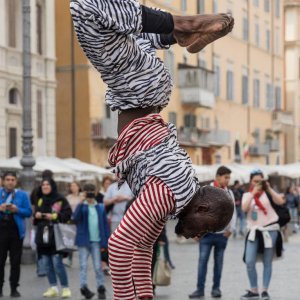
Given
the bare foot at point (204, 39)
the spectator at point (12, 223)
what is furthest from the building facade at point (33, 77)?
the bare foot at point (204, 39)

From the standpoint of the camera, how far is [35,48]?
35.4 metres

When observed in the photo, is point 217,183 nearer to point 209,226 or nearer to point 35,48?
point 209,226

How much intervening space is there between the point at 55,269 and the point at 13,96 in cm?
2050

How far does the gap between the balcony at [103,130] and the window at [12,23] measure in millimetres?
6104

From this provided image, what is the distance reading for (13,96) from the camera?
3412cm

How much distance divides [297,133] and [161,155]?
61.7 meters

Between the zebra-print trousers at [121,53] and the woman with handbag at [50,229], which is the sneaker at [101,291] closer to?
the woman with handbag at [50,229]

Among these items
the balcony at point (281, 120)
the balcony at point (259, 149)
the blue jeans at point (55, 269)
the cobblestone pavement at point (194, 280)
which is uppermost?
the balcony at point (281, 120)

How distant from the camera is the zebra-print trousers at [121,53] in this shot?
14.0 ft

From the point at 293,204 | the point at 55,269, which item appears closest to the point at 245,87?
the point at 293,204

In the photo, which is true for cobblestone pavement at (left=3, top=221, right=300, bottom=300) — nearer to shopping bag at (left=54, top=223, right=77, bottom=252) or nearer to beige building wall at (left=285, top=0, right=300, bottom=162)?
shopping bag at (left=54, top=223, right=77, bottom=252)

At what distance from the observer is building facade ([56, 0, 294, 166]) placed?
39.0m

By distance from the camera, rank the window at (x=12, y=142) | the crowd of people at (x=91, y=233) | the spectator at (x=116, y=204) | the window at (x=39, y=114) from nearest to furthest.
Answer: the crowd of people at (x=91, y=233) < the spectator at (x=116, y=204) < the window at (x=12, y=142) < the window at (x=39, y=114)

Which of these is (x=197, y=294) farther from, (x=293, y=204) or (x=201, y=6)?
(x=201, y=6)
